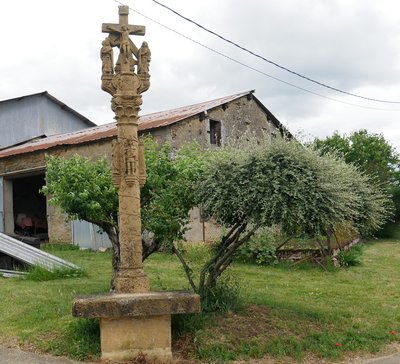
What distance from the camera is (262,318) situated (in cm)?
687

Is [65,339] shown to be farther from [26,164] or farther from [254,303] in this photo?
[26,164]

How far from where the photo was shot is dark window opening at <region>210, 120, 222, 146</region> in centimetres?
1769

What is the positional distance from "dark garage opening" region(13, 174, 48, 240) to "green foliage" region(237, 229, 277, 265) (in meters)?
11.6

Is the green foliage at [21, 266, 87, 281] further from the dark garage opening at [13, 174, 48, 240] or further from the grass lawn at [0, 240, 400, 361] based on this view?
the dark garage opening at [13, 174, 48, 240]

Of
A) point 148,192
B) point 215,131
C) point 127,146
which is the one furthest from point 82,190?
point 215,131

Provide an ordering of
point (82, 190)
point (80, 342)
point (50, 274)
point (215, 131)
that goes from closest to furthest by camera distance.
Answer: point (80, 342)
point (82, 190)
point (50, 274)
point (215, 131)

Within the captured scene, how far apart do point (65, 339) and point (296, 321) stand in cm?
312

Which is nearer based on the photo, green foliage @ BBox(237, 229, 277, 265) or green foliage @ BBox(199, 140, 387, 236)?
green foliage @ BBox(199, 140, 387, 236)

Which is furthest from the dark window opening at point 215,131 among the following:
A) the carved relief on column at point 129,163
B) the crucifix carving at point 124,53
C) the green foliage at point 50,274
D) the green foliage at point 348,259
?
the carved relief on column at point 129,163

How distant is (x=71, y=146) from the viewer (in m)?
17.3

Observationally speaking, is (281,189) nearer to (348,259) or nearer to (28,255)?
(28,255)

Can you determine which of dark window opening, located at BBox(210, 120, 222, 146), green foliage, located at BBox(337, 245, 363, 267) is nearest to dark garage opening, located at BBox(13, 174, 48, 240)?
dark window opening, located at BBox(210, 120, 222, 146)

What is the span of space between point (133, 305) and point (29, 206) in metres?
20.3

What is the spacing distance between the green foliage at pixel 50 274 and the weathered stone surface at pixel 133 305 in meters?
5.26
